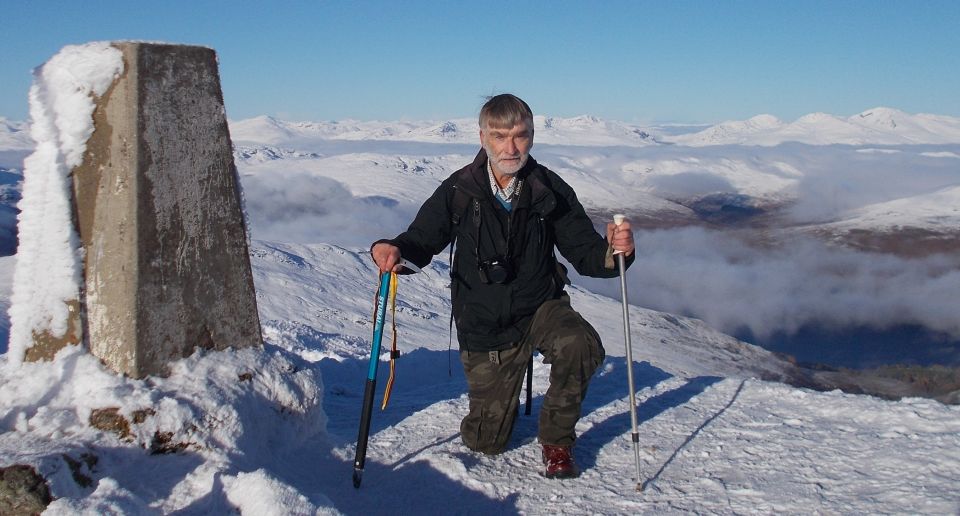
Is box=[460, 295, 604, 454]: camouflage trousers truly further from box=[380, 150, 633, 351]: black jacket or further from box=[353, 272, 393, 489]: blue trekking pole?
box=[353, 272, 393, 489]: blue trekking pole

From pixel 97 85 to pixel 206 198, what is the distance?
2.88 ft

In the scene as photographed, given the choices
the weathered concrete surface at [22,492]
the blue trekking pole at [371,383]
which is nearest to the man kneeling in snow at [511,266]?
the blue trekking pole at [371,383]

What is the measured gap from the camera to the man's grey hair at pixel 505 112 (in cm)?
463

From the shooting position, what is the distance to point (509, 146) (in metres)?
4.64

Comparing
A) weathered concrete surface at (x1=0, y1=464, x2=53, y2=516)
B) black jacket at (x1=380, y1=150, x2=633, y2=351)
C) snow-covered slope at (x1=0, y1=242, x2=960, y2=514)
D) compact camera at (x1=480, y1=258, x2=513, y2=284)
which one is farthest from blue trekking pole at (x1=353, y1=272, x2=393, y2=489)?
weathered concrete surface at (x1=0, y1=464, x2=53, y2=516)

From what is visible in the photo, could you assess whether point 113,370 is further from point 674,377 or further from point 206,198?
point 674,377

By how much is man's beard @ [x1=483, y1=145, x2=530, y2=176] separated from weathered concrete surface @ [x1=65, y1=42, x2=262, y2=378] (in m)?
1.72

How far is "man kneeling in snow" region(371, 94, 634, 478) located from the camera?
4598 mm

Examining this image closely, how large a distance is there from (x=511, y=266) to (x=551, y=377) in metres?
0.76

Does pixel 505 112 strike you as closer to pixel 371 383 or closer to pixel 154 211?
pixel 371 383

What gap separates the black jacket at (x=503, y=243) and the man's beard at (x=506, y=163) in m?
0.10

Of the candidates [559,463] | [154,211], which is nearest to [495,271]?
[559,463]

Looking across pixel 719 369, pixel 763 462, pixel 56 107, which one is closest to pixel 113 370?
pixel 56 107

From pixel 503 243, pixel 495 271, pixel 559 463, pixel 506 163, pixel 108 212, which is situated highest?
pixel 506 163
